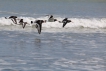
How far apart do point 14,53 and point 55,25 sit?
15458 mm

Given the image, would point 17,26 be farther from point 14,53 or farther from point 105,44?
point 14,53

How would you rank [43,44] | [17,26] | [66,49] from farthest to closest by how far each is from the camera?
[17,26] < [43,44] < [66,49]

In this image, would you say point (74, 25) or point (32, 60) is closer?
point (32, 60)

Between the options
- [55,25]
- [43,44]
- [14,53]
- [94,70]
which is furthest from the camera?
[55,25]

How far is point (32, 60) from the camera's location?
17.5 meters

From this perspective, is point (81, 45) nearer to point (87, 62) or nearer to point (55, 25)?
point (87, 62)

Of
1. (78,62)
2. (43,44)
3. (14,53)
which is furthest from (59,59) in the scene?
(43,44)

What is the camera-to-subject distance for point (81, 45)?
22.3 metres

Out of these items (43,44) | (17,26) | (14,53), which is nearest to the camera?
(14,53)

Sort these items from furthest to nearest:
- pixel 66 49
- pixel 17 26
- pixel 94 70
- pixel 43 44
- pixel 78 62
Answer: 1. pixel 17 26
2. pixel 43 44
3. pixel 66 49
4. pixel 78 62
5. pixel 94 70

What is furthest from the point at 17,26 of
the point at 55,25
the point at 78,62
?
the point at 78,62

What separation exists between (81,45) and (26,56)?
4.54 meters

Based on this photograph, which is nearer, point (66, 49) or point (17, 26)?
point (66, 49)

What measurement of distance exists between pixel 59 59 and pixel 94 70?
2313mm
